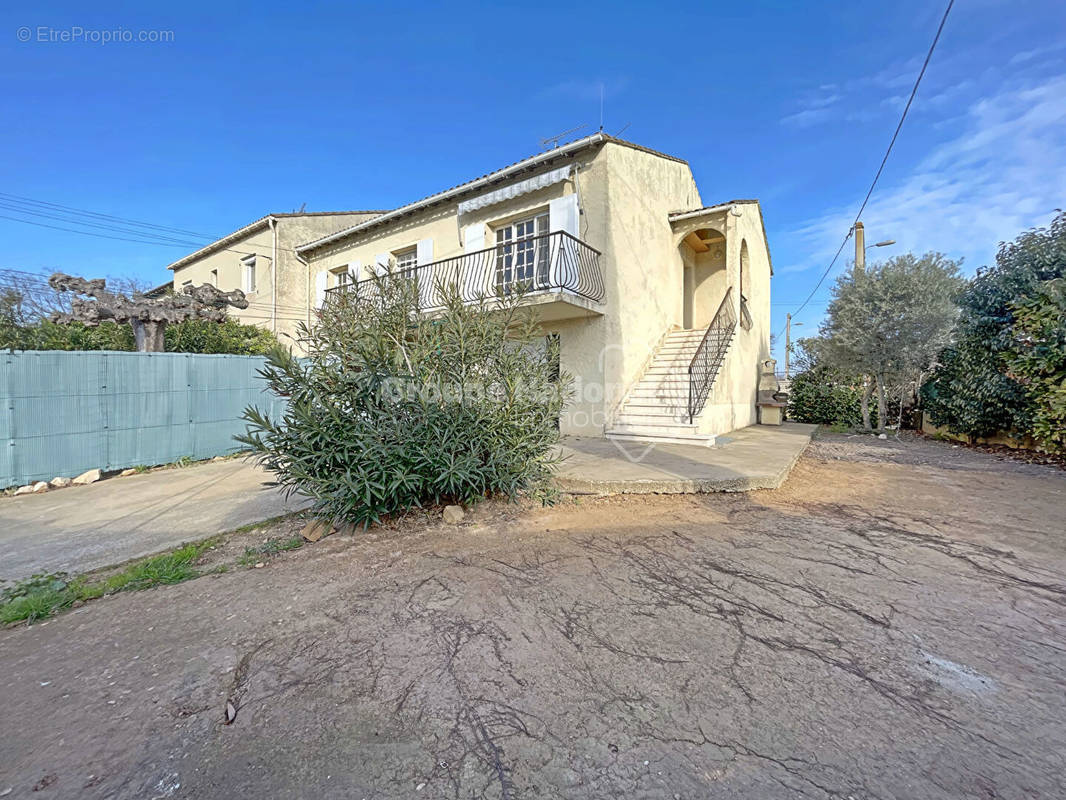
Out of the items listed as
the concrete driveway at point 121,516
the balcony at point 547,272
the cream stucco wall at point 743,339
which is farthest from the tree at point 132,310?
the cream stucco wall at point 743,339

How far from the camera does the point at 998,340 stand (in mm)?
8281

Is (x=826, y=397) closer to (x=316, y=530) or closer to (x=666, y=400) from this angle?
(x=666, y=400)

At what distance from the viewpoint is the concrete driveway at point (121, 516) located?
3.85 metres

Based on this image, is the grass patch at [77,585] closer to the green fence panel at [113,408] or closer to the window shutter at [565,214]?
the green fence panel at [113,408]

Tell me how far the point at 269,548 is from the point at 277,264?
1361 centimetres

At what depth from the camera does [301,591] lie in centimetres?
302

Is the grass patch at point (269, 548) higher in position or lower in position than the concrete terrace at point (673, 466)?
lower

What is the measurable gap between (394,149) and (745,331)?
10.5 m

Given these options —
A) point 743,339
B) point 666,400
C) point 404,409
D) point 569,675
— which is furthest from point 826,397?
point 569,675

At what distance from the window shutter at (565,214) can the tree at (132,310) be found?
7.48 metres

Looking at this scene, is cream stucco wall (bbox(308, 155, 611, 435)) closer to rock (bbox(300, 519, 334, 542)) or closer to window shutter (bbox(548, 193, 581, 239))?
window shutter (bbox(548, 193, 581, 239))

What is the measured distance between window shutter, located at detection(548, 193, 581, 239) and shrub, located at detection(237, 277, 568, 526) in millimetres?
4739

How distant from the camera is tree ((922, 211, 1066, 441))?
7629mm

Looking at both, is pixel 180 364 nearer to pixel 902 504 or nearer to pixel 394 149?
pixel 394 149
